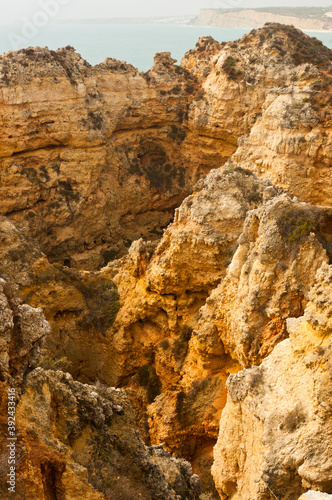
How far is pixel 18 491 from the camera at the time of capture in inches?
274

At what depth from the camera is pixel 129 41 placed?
290 ft

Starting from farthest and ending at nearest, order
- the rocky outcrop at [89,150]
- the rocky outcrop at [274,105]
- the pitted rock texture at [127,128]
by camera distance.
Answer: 1. the rocky outcrop at [89,150]
2. the pitted rock texture at [127,128]
3. the rocky outcrop at [274,105]

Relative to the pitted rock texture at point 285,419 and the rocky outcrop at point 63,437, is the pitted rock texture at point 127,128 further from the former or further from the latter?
the rocky outcrop at point 63,437

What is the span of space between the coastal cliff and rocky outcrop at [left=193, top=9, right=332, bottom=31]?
1462 inches

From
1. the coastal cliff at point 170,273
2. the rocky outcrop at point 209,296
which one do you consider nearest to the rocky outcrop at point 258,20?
the coastal cliff at point 170,273

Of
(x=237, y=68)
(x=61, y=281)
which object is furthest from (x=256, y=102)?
(x=61, y=281)

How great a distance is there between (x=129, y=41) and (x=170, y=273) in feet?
267

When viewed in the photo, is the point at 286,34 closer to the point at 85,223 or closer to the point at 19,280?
the point at 85,223

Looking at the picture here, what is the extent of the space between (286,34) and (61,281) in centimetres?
2853

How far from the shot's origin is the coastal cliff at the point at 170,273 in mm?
8672

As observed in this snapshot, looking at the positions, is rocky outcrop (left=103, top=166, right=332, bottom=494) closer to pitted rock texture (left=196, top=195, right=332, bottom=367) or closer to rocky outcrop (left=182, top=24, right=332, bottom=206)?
pitted rock texture (left=196, top=195, right=332, bottom=367)

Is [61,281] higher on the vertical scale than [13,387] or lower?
higher

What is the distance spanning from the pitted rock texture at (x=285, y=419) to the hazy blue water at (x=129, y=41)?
5144 cm

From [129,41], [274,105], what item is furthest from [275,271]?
[129,41]
